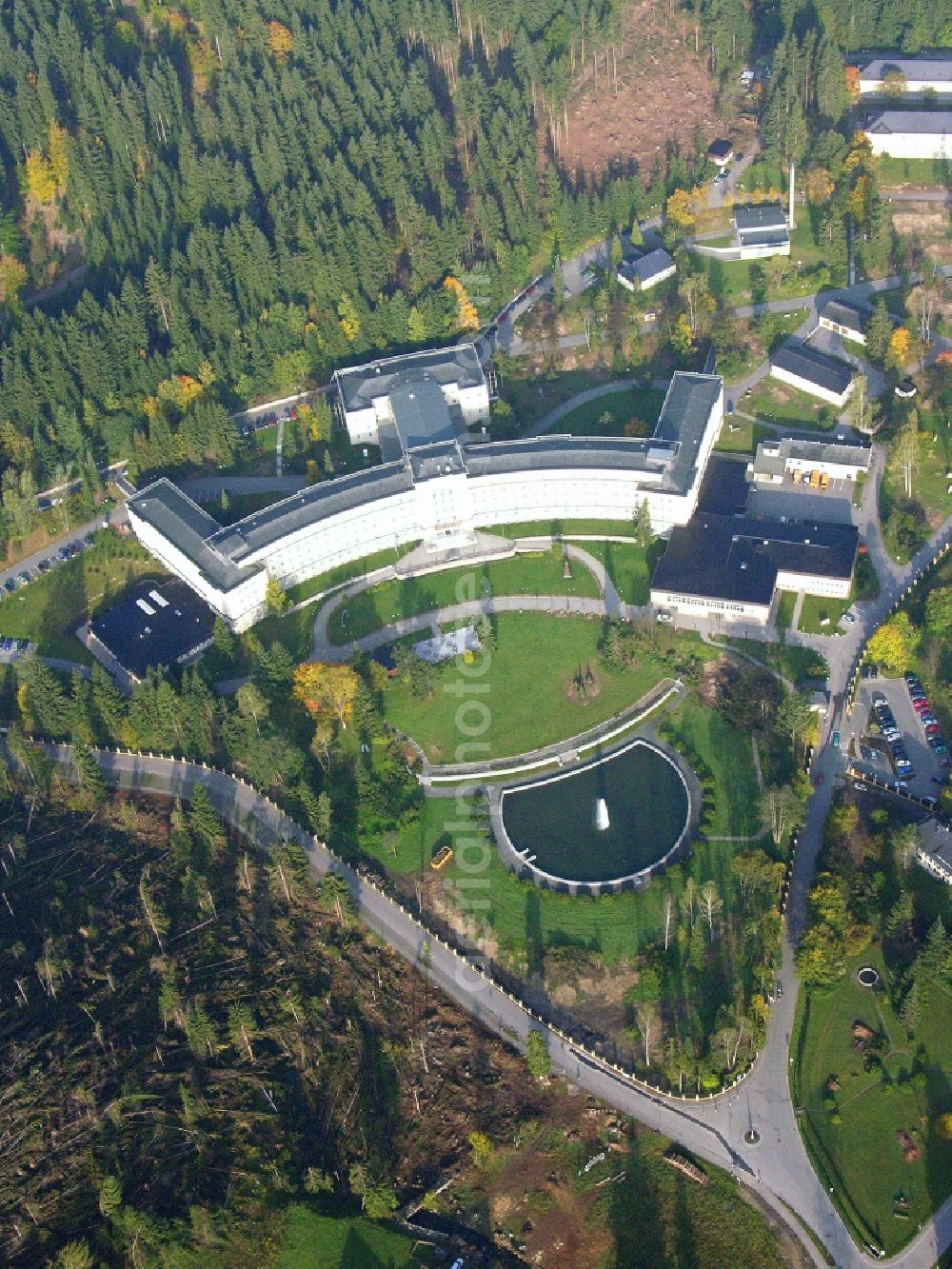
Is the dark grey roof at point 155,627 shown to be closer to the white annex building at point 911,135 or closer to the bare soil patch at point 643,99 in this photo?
the bare soil patch at point 643,99

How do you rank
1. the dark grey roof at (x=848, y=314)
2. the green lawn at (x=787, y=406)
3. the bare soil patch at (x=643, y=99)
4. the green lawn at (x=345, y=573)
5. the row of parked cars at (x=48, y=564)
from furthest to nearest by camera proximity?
the bare soil patch at (x=643, y=99) < the dark grey roof at (x=848, y=314) < the green lawn at (x=787, y=406) < the row of parked cars at (x=48, y=564) < the green lawn at (x=345, y=573)

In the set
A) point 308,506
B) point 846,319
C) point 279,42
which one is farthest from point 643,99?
point 308,506

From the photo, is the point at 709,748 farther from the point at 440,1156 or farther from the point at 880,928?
the point at 440,1156

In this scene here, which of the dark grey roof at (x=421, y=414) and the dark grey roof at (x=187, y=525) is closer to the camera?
the dark grey roof at (x=187, y=525)

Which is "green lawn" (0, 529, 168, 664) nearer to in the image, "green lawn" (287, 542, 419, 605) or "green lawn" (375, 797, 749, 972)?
"green lawn" (287, 542, 419, 605)

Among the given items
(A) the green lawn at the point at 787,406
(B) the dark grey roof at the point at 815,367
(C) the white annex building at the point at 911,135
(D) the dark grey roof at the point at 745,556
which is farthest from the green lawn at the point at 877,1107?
(C) the white annex building at the point at 911,135

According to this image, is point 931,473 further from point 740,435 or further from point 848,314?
point 848,314
